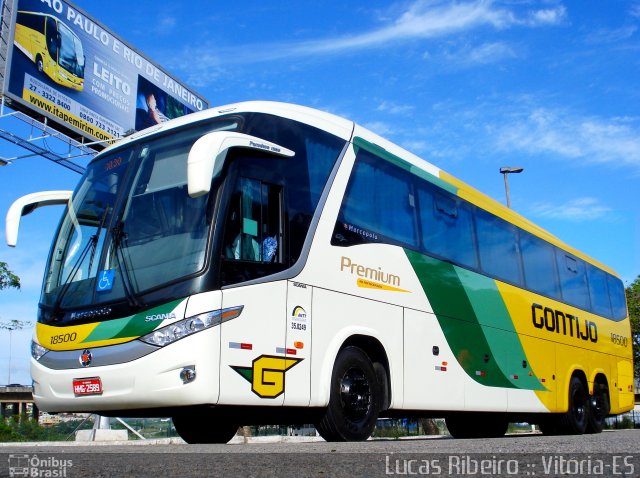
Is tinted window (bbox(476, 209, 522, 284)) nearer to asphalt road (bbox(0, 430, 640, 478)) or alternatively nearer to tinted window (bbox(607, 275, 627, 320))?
tinted window (bbox(607, 275, 627, 320))

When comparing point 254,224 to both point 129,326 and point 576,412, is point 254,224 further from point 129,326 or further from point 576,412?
point 576,412

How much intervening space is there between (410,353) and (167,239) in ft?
11.1

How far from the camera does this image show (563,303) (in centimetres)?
1433

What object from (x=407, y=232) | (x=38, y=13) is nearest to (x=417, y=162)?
(x=407, y=232)

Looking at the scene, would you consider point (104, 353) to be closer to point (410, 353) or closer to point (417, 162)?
point (410, 353)

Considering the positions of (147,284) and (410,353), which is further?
(410,353)

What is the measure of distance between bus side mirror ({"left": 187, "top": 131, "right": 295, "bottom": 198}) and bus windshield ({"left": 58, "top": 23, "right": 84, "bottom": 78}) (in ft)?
51.3

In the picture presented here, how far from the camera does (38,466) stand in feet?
13.5

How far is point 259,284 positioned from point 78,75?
54.7 ft

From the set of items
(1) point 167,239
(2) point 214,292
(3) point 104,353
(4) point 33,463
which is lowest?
(4) point 33,463

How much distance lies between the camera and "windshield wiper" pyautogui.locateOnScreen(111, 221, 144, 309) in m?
7.06

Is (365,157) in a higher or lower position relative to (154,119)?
lower

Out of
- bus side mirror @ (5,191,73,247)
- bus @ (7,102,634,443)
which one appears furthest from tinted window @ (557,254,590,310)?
bus side mirror @ (5,191,73,247)

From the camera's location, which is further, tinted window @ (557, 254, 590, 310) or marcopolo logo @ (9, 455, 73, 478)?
tinted window @ (557, 254, 590, 310)
